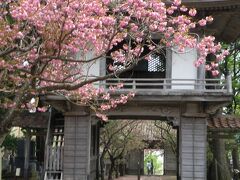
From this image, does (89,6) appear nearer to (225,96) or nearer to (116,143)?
(225,96)

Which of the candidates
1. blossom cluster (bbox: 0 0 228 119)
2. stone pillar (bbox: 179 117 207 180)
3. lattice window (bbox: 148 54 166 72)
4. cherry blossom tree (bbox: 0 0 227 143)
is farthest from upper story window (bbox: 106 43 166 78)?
cherry blossom tree (bbox: 0 0 227 143)

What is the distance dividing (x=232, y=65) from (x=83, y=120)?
16463 mm

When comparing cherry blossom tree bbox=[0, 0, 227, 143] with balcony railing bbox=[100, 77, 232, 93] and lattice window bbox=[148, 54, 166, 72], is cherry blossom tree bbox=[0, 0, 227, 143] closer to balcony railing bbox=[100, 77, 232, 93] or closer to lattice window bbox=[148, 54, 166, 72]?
balcony railing bbox=[100, 77, 232, 93]

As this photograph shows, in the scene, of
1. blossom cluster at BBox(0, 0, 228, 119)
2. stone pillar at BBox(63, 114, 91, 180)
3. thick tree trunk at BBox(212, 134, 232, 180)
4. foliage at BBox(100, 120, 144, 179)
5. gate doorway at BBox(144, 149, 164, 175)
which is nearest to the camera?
blossom cluster at BBox(0, 0, 228, 119)

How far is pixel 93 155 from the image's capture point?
18.4 meters

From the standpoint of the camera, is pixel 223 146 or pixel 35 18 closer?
pixel 35 18

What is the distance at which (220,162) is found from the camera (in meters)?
23.4

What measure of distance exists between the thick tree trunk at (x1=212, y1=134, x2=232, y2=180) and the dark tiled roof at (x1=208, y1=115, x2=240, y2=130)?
21.5 feet

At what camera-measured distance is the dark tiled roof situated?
16.3 meters

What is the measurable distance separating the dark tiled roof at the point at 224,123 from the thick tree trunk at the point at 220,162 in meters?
6.56

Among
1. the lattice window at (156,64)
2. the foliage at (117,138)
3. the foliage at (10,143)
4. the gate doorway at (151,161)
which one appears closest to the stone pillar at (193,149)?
the lattice window at (156,64)

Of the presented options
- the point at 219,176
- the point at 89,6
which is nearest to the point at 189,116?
the point at 89,6

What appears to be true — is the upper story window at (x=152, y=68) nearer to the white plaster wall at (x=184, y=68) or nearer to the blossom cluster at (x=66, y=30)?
the white plaster wall at (x=184, y=68)

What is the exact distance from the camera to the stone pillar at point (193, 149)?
14.9 metres
